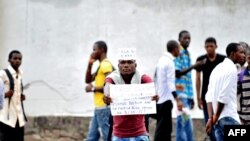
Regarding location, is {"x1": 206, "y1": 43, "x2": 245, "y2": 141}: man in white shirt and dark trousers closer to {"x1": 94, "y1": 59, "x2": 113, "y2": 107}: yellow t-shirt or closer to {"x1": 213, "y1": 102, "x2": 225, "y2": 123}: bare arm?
{"x1": 213, "y1": 102, "x2": 225, "y2": 123}: bare arm

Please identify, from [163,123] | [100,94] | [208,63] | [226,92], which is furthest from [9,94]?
[226,92]

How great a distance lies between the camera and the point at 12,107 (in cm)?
1086

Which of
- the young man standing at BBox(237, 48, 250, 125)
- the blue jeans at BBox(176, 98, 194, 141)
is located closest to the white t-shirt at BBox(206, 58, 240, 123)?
the young man standing at BBox(237, 48, 250, 125)

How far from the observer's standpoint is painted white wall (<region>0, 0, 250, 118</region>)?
13.3 metres

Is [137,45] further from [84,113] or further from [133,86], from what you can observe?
→ [133,86]

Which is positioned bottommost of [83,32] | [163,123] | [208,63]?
[163,123]

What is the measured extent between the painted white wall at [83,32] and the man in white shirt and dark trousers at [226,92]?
4.42 metres

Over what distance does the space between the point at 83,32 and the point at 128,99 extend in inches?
216

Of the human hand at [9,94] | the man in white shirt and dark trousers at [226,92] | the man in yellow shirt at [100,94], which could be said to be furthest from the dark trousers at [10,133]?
the man in white shirt and dark trousers at [226,92]

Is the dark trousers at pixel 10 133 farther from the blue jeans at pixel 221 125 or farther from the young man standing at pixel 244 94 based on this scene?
the young man standing at pixel 244 94

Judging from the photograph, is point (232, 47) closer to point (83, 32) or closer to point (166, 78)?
point (166, 78)

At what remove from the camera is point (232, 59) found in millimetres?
8773

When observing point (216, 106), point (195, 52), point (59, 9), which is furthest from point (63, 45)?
point (216, 106)

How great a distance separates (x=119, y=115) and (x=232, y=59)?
65.1 inches
